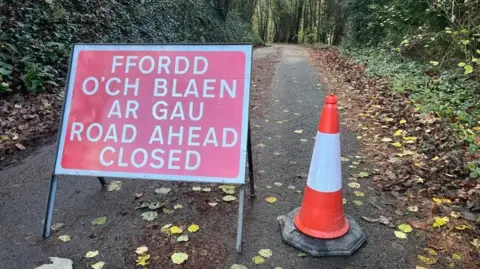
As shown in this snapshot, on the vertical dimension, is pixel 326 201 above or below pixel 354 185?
above

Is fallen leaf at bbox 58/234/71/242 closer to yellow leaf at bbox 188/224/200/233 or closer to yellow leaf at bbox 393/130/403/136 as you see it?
yellow leaf at bbox 188/224/200/233

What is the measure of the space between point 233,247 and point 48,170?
2.47 metres

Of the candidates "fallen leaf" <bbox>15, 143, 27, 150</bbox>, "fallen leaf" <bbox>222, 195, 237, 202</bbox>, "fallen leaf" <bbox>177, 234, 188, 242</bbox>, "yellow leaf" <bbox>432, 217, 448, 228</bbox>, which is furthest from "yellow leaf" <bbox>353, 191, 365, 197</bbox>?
"fallen leaf" <bbox>15, 143, 27, 150</bbox>

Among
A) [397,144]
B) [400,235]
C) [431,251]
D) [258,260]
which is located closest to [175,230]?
[258,260]

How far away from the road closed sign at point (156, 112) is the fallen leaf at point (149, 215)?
46 centimetres

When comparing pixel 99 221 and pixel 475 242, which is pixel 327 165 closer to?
pixel 475 242

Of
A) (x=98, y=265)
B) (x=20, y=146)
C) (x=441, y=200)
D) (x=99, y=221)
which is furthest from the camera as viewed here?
(x=20, y=146)

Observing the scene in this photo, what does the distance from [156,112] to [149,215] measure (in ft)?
2.94

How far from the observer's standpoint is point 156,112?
2844 mm

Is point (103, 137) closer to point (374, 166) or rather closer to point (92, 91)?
point (92, 91)

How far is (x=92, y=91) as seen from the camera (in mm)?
2895

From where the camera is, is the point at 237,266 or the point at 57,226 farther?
the point at 57,226

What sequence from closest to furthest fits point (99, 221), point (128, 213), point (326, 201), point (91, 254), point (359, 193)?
1. point (91, 254)
2. point (326, 201)
3. point (99, 221)
4. point (128, 213)
5. point (359, 193)

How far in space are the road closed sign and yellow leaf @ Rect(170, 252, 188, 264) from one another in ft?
1.80
